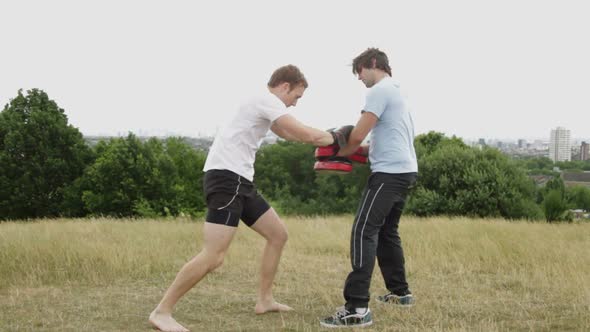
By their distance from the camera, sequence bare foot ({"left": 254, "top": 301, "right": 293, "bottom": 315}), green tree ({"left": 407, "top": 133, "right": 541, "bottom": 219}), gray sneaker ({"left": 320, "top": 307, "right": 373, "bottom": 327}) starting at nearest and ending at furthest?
gray sneaker ({"left": 320, "top": 307, "right": 373, "bottom": 327})
bare foot ({"left": 254, "top": 301, "right": 293, "bottom": 315})
green tree ({"left": 407, "top": 133, "right": 541, "bottom": 219})

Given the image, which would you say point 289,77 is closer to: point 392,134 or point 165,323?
point 392,134

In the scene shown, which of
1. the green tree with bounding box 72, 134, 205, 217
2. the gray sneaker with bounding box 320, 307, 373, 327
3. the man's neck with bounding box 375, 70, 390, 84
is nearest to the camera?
the gray sneaker with bounding box 320, 307, 373, 327

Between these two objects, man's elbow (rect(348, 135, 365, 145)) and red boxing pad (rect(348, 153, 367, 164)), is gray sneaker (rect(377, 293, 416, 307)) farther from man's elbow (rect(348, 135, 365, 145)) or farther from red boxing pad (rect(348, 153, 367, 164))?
man's elbow (rect(348, 135, 365, 145))

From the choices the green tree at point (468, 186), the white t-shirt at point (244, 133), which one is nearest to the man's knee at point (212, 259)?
the white t-shirt at point (244, 133)

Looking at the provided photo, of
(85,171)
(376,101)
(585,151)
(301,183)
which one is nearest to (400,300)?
(376,101)

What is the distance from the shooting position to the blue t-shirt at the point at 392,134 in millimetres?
4754

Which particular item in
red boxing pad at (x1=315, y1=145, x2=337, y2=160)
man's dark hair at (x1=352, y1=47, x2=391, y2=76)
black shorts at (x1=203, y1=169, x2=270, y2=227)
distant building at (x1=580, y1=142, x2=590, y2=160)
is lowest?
distant building at (x1=580, y1=142, x2=590, y2=160)

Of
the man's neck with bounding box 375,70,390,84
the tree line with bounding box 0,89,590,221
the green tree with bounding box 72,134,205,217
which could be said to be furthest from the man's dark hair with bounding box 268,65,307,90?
the green tree with bounding box 72,134,205,217

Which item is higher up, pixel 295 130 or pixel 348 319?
pixel 295 130

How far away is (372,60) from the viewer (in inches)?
190

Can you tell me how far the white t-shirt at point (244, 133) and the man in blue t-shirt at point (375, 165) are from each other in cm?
68

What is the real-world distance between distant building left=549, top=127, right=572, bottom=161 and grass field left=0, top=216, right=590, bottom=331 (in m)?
81.6

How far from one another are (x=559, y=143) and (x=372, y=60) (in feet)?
300

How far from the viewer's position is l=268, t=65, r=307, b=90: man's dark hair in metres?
4.66
